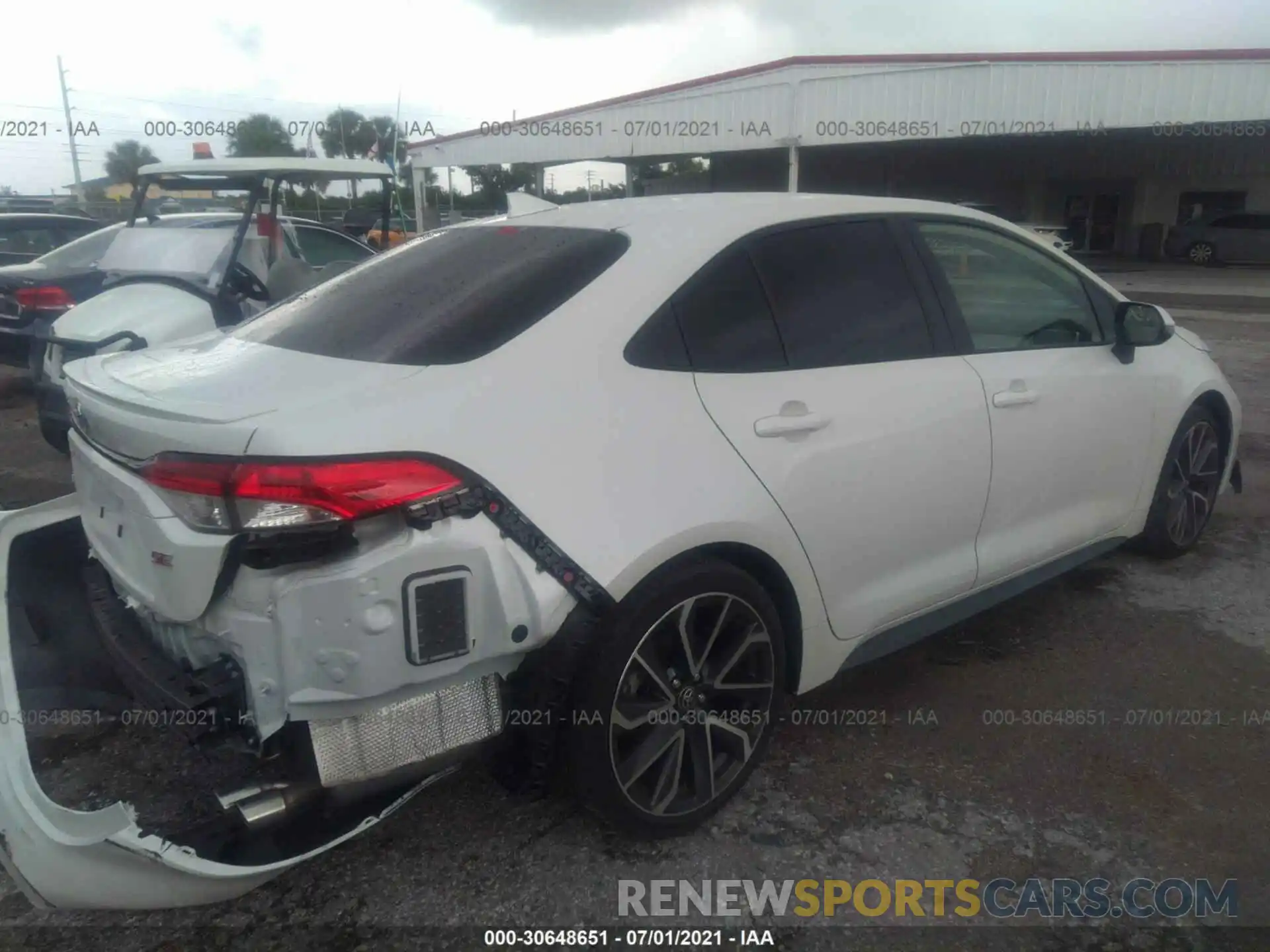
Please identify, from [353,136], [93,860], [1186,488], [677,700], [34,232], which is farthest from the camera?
[353,136]

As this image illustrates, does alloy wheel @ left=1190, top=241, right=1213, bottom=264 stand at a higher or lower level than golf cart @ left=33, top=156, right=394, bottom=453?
lower

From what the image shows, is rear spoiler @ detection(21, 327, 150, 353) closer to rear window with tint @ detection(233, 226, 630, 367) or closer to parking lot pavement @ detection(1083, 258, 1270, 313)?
rear window with tint @ detection(233, 226, 630, 367)

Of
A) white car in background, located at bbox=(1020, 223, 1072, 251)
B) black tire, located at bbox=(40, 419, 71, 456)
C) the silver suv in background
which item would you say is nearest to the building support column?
white car in background, located at bbox=(1020, 223, 1072, 251)

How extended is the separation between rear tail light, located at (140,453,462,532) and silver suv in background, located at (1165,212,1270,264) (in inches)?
1198

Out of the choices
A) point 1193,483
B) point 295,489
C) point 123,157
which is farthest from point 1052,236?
point 123,157

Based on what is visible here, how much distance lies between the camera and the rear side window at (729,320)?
2.54 m

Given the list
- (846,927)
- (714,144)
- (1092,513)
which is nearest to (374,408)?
(846,927)

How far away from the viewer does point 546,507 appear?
211cm

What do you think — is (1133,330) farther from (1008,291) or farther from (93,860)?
(93,860)

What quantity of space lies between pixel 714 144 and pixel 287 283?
Answer: 18.4 meters

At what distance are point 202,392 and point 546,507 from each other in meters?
0.85

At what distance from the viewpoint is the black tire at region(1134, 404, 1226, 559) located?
416 cm

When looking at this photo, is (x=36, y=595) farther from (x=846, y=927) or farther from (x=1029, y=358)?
(x=1029, y=358)

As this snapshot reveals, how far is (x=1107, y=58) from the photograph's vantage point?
59.8 ft
